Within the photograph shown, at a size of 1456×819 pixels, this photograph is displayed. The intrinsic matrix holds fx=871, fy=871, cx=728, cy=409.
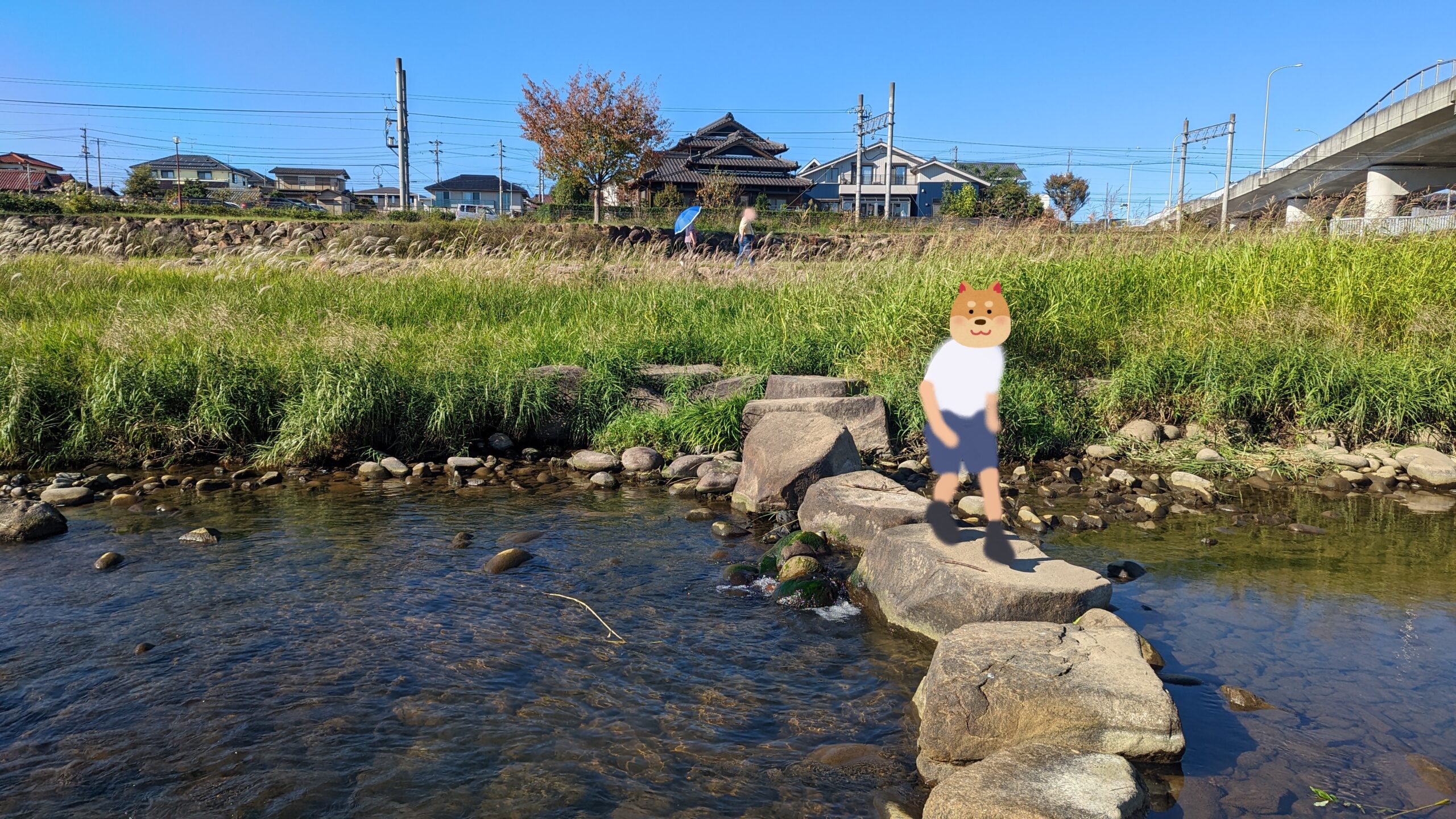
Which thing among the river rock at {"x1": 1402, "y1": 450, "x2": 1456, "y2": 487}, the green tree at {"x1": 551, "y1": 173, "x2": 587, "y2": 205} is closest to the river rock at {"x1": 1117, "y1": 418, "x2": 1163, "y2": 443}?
the river rock at {"x1": 1402, "y1": 450, "x2": 1456, "y2": 487}

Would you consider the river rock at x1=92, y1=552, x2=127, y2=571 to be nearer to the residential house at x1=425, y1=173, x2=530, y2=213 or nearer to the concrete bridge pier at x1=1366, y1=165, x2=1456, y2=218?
the concrete bridge pier at x1=1366, y1=165, x2=1456, y2=218

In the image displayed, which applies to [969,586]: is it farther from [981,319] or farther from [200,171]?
[200,171]

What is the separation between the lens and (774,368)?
8.96m

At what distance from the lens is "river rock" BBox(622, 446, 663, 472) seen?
24.3ft

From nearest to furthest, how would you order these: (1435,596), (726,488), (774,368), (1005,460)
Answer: (1435,596)
(726,488)
(1005,460)
(774,368)

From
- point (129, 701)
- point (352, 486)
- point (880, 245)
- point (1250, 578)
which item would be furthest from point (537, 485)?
point (880, 245)

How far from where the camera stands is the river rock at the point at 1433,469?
7125 mm

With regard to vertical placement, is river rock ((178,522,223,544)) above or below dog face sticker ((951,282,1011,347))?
below

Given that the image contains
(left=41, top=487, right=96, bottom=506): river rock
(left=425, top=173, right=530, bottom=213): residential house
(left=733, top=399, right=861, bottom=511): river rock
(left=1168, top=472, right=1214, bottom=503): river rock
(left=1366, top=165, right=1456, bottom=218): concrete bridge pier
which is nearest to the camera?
(left=733, top=399, right=861, bottom=511): river rock

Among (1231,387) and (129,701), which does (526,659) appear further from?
(1231,387)

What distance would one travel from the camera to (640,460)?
7.45m

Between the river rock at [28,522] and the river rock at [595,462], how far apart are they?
11.8 feet

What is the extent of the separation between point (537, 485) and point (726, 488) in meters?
1.59

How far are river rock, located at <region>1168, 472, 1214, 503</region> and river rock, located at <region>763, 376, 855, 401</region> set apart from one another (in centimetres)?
280
